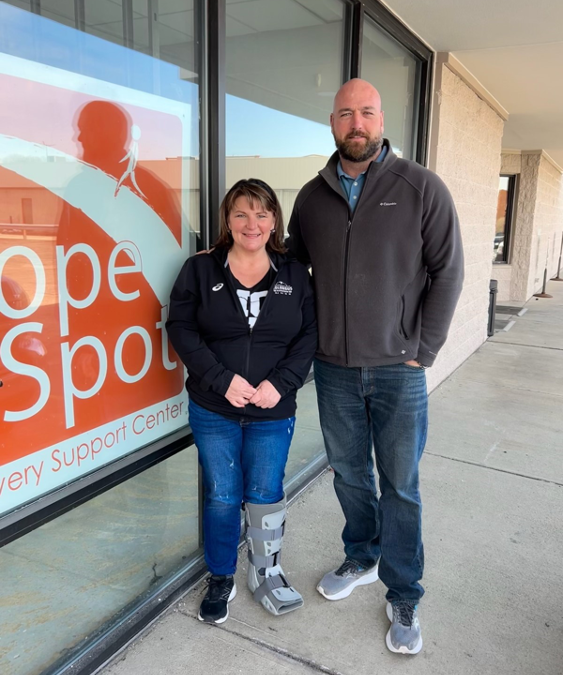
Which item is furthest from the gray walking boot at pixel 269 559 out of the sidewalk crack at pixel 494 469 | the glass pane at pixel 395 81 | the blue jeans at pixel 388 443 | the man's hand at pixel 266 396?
the glass pane at pixel 395 81

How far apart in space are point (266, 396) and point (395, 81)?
3.12m

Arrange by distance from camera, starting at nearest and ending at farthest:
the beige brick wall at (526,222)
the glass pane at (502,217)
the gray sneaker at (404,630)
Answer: the gray sneaker at (404,630) → the beige brick wall at (526,222) → the glass pane at (502,217)

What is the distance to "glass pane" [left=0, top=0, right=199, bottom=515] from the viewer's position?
5.34ft

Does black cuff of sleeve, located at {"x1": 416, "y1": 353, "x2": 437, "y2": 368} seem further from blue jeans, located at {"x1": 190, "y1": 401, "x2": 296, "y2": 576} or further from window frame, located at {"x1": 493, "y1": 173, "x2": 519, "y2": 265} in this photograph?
window frame, located at {"x1": 493, "y1": 173, "x2": 519, "y2": 265}

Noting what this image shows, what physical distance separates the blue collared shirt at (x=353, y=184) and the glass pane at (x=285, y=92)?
0.55 metres

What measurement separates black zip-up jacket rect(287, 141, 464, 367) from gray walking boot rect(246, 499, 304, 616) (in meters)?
0.67

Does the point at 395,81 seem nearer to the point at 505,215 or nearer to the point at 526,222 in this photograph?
the point at 526,222

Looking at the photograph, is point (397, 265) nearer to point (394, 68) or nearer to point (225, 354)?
point (225, 354)

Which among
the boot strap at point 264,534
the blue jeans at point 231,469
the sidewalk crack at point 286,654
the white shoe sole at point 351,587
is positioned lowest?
the sidewalk crack at point 286,654

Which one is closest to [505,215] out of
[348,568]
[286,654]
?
[348,568]

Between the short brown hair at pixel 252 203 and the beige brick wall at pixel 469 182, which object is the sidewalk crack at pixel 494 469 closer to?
the beige brick wall at pixel 469 182

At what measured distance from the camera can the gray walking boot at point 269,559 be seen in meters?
2.32

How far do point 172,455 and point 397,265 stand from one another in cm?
119

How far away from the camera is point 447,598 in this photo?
251 centimetres
